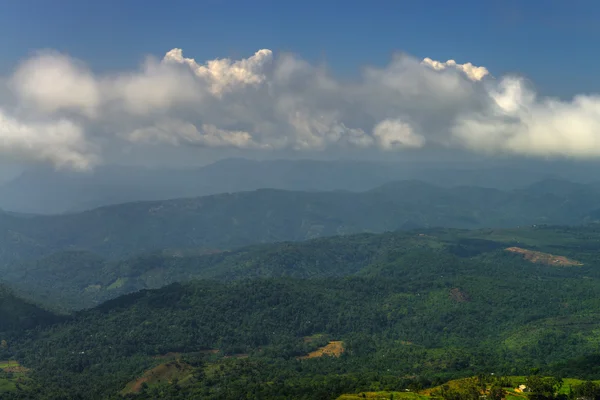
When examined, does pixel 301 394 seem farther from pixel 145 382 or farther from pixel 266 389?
pixel 145 382

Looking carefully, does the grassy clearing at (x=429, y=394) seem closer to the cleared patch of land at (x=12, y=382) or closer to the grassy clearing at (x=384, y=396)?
the grassy clearing at (x=384, y=396)

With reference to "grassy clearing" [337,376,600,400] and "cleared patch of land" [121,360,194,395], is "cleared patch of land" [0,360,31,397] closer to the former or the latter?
"cleared patch of land" [121,360,194,395]

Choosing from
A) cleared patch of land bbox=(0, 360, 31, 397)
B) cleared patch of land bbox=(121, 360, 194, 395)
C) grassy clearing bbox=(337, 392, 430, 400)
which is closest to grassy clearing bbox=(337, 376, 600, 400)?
grassy clearing bbox=(337, 392, 430, 400)

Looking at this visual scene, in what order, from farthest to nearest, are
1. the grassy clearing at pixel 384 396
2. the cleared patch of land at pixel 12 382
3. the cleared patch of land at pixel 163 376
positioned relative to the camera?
the cleared patch of land at pixel 12 382
the cleared patch of land at pixel 163 376
the grassy clearing at pixel 384 396

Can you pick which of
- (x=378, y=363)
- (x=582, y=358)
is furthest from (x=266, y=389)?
(x=582, y=358)

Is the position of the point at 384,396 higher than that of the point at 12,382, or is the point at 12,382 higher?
the point at 384,396

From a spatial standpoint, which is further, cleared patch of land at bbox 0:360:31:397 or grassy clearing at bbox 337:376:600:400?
cleared patch of land at bbox 0:360:31:397

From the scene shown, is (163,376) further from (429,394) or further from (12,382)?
(429,394)

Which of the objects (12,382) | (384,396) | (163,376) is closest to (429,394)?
(384,396)

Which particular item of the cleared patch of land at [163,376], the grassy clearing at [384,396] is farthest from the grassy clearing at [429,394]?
the cleared patch of land at [163,376]

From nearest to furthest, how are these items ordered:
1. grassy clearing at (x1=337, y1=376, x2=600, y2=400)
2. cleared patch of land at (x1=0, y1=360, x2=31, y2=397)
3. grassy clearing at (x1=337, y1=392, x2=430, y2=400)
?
1. grassy clearing at (x1=337, y1=376, x2=600, y2=400)
2. grassy clearing at (x1=337, y1=392, x2=430, y2=400)
3. cleared patch of land at (x1=0, y1=360, x2=31, y2=397)

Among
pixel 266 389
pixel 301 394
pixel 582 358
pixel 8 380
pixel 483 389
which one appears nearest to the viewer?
pixel 483 389
